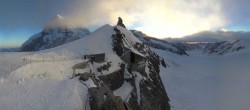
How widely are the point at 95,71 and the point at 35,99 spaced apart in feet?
52.7

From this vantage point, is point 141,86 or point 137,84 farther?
point 141,86

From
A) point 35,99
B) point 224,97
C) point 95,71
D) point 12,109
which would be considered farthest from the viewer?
point 224,97

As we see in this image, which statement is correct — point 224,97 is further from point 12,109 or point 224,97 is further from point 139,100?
point 12,109

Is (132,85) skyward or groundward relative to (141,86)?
skyward

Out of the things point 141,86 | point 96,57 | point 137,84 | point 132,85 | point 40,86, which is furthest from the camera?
point 141,86

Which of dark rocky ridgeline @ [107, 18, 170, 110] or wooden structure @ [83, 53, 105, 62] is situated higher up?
wooden structure @ [83, 53, 105, 62]

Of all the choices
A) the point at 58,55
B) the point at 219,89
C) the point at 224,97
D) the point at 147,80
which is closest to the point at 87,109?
the point at 58,55

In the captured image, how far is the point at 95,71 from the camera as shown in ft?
173

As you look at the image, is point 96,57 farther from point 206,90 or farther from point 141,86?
point 206,90

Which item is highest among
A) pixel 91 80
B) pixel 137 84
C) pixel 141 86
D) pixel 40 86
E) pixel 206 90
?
pixel 91 80

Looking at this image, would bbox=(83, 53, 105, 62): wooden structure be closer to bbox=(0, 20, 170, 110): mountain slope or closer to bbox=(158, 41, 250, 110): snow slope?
bbox=(0, 20, 170, 110): mountain slope

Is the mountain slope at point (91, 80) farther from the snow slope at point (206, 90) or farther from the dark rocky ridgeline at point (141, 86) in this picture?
the snow slope at point (206, 90)

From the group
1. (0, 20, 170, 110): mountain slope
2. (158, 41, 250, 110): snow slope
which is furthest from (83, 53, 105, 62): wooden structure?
(158, 41, 250, 110): snow slope

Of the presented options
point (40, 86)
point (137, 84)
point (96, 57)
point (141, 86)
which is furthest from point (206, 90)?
point (40, 86)
